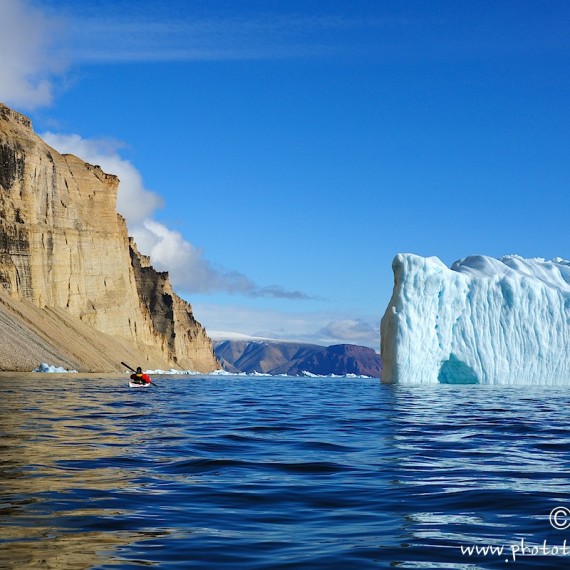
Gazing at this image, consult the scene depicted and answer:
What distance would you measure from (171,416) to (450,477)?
440 inches

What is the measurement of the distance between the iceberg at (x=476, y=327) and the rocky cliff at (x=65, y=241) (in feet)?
128

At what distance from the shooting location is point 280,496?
25.5 feet

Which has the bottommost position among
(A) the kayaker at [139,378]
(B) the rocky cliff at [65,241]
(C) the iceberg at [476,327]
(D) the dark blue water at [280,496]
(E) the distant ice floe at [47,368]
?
(D) the dark blue water at [280,496]

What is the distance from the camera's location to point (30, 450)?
34.9ft

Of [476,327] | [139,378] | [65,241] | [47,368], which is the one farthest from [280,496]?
[65,241]

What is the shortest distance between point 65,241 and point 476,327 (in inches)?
2034

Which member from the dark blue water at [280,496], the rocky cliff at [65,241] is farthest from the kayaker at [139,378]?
the rocky cliff at [65,241]

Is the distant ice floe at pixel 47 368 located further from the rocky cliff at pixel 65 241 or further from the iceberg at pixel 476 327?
the iceberg at pixel 476 327

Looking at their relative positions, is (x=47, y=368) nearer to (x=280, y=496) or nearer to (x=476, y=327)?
(x=476, y=327)

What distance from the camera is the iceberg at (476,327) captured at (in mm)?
39594

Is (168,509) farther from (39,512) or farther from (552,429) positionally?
(552,429)

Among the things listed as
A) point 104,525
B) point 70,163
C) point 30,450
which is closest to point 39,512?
point 104,525

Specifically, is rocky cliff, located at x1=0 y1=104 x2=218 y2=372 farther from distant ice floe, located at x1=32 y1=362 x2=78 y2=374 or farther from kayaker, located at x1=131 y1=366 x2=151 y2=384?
kayaker, located at x1=131 y1=366 x2=151 y2=384

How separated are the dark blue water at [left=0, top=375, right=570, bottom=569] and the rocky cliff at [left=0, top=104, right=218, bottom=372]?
60.0m
